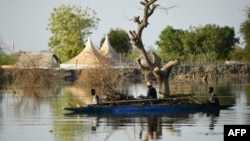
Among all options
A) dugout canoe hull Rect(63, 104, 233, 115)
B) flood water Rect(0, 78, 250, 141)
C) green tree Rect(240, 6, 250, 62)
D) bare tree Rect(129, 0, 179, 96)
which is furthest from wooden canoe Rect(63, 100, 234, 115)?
green tree Rect(240, 6, 250, 62)

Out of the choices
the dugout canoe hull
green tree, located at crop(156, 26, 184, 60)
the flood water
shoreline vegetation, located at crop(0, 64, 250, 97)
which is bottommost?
the flood water

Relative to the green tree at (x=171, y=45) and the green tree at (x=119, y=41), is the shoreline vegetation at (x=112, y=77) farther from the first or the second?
the green tree at (x=119, y=41)

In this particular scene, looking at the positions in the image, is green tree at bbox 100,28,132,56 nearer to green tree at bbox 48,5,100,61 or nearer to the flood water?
green tree at bbox 48,5,100,61

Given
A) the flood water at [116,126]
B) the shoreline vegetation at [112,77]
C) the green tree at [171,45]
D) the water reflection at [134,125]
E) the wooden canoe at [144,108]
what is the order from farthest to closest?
the green tree at [171,45]
the shoreline vegetation at [112,77]
the wooden canoe at [144,108]
the water reflection at [134,125]
the flood water at [116,126]

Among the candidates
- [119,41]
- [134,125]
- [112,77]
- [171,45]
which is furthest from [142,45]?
[119,41]

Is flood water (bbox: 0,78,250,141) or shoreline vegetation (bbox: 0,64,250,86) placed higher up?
shoreline vegetation (bbox: 0,64,250,86)

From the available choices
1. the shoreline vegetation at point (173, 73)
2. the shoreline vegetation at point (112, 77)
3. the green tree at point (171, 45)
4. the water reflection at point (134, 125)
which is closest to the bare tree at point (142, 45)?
the shoreline vegetation at point (112, 77)

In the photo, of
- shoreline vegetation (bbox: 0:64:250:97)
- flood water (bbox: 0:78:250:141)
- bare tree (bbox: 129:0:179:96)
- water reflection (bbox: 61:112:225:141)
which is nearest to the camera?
flood water (bbox: 0:78:250:141)

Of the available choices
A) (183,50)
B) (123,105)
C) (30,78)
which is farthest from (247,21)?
(183,50)

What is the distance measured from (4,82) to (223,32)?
43064 millimetres

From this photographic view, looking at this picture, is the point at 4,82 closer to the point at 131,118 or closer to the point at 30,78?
the point at 30,78

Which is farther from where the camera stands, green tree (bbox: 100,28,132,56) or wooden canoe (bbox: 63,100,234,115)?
green tree (bbox: 100,28,132,56)

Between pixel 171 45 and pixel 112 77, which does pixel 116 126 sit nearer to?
pixel 112 77

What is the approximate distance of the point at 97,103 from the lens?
122 feet
